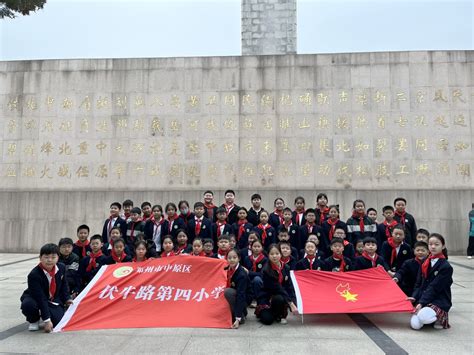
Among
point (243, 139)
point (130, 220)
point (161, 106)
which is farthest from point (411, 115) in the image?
point (130, 220)

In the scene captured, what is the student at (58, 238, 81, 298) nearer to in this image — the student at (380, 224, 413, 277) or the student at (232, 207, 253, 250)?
the student at (232, 207, 253, 250)

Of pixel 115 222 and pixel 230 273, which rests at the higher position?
pixel 115 222

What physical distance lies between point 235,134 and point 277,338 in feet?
24.0

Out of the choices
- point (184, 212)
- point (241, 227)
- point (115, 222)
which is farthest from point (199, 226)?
point (115, 222)

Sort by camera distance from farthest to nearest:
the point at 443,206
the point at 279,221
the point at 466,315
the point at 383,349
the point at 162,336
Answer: the point at 443,206 → the point at 279,221 → the point at 466,315 → the point at 162,336 → the point at 383,349

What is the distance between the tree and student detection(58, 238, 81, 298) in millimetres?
2992

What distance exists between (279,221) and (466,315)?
9.26 feet

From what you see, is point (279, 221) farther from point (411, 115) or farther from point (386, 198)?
point (411, 115)

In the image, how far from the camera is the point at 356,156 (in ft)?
34.4

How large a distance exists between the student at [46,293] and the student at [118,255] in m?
0.93

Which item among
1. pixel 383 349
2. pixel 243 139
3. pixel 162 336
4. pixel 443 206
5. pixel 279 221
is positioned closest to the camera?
pixel 383 349

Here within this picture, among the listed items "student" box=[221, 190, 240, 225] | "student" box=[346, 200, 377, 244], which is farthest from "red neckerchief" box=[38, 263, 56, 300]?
"student" box=[346, 200, 377, 244]

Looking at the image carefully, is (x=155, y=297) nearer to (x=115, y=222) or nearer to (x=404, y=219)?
(x=115, y=222)

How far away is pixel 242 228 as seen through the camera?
6.35 m
